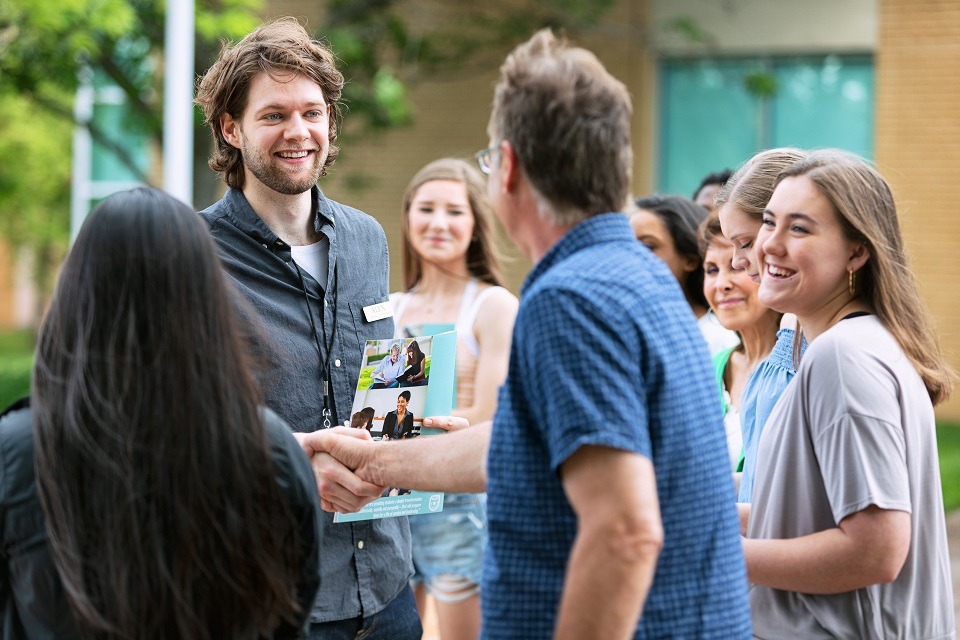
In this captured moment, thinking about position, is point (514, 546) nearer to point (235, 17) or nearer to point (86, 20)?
point (235, 17)

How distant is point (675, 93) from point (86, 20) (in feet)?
25.3

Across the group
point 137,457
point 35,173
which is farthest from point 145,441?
point 35,173

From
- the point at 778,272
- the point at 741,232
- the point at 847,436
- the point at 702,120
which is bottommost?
the point at 847,436

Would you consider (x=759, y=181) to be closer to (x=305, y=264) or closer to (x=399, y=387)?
(x=399, y=387)

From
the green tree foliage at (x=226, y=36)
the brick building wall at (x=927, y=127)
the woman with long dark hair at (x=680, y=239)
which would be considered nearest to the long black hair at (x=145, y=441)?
the woman with long dark hair at (x=680, y=239)

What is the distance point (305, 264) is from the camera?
324 cm

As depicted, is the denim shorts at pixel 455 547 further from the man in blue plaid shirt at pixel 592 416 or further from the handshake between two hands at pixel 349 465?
the man in blue plaid shirt at pixel 592 416

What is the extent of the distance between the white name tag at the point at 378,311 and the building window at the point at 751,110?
36.8 ft

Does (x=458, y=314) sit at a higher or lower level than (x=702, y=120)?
lower

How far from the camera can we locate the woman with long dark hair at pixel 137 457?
6.35ft

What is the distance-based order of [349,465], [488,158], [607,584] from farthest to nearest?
[349,465], [488,158], [607,584]

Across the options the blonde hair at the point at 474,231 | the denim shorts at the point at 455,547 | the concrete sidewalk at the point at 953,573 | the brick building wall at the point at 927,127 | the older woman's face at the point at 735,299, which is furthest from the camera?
the brick building wall at the point at 927,127

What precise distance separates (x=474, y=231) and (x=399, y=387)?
291 centimetres

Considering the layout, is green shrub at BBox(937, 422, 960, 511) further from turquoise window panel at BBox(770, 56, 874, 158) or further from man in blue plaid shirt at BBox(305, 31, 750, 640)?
man in blue plaid shirt at BBox(305, 31, 750, 640)
